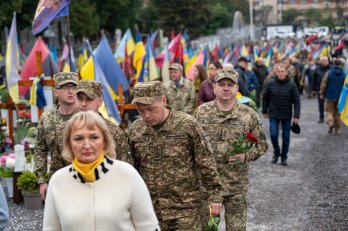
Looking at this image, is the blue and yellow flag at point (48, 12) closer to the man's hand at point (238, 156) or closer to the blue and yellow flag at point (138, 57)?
the man's hand at point (238, 156)

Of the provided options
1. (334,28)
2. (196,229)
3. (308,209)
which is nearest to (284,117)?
(308,209)

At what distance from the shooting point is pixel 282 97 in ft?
36.5

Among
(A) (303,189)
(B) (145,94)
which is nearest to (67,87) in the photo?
(B) (145,94)

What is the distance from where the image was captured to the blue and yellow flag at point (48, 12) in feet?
31.1

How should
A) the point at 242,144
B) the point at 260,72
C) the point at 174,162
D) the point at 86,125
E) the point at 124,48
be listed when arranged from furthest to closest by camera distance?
the point at 260,72
the point at 124,48
the point at 242,144
the point at 174,162
the point at 86,125

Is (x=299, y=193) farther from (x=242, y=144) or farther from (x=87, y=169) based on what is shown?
(x=87, y=169)

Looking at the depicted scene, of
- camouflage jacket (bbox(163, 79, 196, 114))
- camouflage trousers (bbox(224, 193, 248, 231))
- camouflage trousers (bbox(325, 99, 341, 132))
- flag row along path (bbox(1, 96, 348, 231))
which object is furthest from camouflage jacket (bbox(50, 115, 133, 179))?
camouflage trousers (bbox(325, 99, 341, 132))

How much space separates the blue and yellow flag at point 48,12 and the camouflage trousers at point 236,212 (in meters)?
4.83

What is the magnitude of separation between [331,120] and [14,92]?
7.04 m

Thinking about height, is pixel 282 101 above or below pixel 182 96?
below

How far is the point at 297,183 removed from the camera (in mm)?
9750

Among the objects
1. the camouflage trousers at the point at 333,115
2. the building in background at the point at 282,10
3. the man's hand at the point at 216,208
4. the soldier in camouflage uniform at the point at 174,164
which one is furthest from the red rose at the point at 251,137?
the building in background at the point at 282,10

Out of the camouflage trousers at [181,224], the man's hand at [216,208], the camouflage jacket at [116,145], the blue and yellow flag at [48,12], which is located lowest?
the camouflage trousers at [181,224]

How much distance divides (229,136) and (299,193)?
3.85 metres
